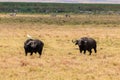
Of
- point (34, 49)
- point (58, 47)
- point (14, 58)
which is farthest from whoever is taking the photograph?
point (58, 47)

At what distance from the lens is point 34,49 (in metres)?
24.4

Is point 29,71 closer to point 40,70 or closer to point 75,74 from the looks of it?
point 40,70

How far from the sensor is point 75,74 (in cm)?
1783

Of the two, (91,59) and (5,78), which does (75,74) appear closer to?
(5,78)

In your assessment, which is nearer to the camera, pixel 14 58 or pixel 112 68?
pixel 112 68

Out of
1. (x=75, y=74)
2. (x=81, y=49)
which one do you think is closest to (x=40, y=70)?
(x=75, y=74)

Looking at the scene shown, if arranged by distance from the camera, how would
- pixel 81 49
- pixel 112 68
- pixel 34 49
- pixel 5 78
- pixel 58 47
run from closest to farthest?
1. pixel 5 78
2. pixel 112 68
3. pixel 34 49
4. pixel 81 49
5. pixel 58 47

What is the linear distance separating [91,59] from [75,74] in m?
5.59

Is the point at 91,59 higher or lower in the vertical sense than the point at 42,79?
lower

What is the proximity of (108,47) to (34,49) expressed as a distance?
26.4 ft

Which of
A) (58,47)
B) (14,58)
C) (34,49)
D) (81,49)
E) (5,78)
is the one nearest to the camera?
(5,78)

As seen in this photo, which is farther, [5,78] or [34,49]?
[34,49]

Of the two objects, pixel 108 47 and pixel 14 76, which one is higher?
pixel 14 76

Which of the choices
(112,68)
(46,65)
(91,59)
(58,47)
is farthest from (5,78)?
(58,47)
